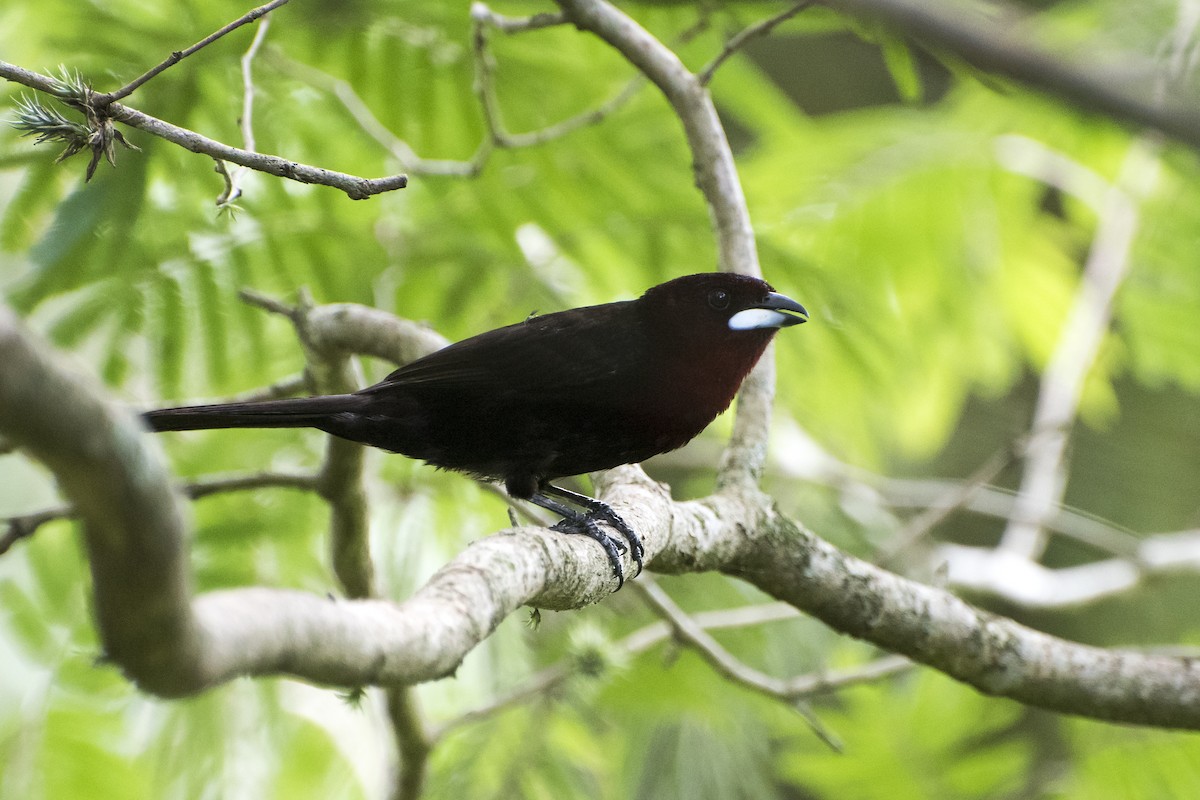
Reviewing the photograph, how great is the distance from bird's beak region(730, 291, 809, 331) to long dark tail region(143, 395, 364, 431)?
1.08 metres

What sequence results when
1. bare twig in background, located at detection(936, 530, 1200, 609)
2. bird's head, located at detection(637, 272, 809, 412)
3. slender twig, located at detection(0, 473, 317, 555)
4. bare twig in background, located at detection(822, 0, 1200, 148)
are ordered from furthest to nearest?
bare twig in background, located at detection(936, 530, 1200, 609) → bird's head, located at detection(637, 272, 809, 412) → slender twig, located at detection(0, 473, 317, 555) → bare twig in background, located at detection(822, 0, 1200, 148)

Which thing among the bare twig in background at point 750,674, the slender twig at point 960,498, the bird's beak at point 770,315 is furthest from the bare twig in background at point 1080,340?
the bird's beak at point 770,315

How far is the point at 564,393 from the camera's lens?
2.94 meters

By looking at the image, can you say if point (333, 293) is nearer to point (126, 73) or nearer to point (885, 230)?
point (126, 73)

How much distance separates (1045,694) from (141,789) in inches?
123

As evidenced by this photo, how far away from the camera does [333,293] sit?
3936 mm

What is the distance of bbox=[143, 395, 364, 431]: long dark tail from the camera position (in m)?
2.42

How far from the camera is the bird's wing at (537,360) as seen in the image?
114 inches

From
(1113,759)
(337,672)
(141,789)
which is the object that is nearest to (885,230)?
(1113,759)

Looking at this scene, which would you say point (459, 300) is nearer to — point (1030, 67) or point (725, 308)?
point (725, 308)

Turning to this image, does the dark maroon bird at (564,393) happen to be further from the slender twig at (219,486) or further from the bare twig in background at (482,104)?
the bare twig in background at (482,104)

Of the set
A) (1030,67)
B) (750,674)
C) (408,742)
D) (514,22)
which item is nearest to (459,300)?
(514,22)

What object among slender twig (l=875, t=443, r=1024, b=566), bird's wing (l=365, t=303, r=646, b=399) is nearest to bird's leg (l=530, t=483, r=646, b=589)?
bird's wing (l=365, t=303, r=646, b=399)

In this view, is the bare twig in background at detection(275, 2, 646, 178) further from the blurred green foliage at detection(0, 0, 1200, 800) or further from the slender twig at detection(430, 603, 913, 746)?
the slender twig at detection(430, 603, 913, 746)
